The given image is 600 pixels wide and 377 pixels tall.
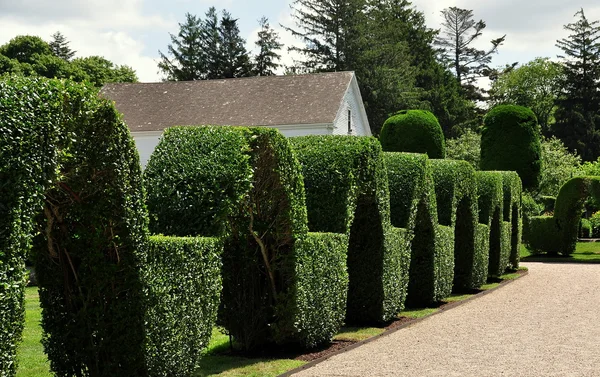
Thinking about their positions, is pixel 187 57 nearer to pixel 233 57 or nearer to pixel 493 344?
pixel 233 57

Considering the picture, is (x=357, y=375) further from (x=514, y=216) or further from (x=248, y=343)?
(x=514, y=216)

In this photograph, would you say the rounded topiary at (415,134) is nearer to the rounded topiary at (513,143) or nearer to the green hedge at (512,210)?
the rounded topiary at (513,143)

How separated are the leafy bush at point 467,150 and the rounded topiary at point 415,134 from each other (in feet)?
49.7

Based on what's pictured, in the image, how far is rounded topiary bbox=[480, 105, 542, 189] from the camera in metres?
34.3

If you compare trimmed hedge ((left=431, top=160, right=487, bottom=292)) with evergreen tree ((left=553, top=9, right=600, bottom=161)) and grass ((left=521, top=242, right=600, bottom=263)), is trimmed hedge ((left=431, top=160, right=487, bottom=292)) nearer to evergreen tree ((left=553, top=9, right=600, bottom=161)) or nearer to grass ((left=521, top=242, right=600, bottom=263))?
grass ((left=521, top=242, right=600, bottom=263))

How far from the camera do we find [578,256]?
32188 millimetres

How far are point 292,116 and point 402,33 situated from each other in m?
26.0

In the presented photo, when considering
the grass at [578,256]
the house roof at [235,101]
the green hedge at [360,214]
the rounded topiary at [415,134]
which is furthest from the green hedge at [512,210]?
the house roof at [235,101]

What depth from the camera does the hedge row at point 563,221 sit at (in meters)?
31.0

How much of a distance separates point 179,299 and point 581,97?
6228 centimetres

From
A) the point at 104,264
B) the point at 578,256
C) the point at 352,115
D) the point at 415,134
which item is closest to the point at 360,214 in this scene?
the point at 104,264

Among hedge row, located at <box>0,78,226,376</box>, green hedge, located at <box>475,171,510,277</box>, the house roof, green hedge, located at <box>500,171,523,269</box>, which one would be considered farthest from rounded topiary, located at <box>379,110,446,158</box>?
hedge row, located at <box>0,78,226,376</box>

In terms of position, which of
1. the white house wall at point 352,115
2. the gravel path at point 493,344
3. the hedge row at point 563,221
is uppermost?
the white house wall at point 352,115

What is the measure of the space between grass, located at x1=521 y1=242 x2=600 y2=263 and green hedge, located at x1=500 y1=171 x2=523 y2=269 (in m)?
6.34
